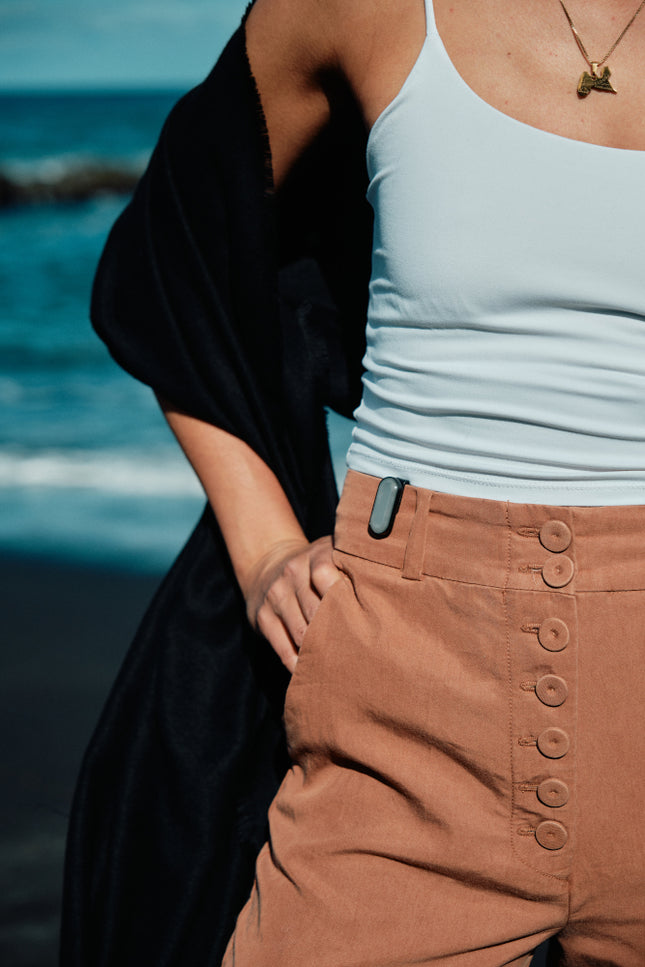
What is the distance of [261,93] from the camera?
3.83ft

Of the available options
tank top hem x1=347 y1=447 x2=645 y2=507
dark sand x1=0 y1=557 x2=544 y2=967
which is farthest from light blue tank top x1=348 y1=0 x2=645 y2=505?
dark sand x1=0 y1=557 x2=544 y2=967

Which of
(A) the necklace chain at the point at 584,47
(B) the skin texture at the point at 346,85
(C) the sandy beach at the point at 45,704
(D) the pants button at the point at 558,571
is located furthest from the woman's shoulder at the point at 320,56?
(C) the sandy beach at the point at 45,704

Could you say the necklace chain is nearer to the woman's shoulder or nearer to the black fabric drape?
the woman's shoulder

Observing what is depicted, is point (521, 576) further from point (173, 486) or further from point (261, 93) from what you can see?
point (173, 486)

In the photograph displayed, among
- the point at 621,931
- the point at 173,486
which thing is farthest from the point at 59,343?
the point at 621,931

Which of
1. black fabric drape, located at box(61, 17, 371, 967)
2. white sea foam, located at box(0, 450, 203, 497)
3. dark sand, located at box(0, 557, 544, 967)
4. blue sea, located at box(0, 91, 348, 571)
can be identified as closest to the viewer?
black fabric drape, located at box(61, 17, 371, 967)

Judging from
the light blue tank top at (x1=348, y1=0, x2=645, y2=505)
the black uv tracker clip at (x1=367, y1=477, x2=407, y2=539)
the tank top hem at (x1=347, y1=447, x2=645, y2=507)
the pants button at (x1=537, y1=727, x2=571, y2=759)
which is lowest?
the pants button at (x1=537, y1=727, x2=571, y2=759)

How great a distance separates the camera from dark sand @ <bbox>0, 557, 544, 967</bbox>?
239 cm

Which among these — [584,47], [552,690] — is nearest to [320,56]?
[584,47]

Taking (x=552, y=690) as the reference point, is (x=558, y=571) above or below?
above

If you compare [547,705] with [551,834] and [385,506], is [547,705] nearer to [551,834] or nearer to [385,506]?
[551,834]

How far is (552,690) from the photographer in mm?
861

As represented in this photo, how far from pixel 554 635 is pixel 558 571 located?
0.18 feet

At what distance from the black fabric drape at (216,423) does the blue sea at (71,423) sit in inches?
122
